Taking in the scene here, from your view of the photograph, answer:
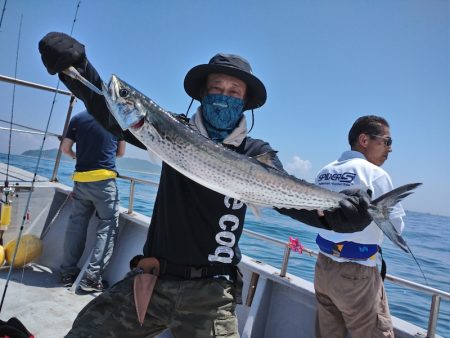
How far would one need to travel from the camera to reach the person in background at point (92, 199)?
427 centimetres

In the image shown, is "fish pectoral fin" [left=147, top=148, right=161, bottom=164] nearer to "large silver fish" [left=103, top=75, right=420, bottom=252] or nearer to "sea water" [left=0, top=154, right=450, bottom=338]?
"large silver fish" [left=103, top=75, right=420, bottom=252]

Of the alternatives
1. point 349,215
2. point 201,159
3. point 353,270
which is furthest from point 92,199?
point 349,215

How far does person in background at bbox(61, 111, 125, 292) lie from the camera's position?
4266 millimetres

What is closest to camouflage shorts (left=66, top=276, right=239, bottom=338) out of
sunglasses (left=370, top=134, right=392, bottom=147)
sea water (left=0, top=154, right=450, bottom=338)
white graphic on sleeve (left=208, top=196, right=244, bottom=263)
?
white graphic on sleeve (left=208, top=196, right=244, bottom=263)

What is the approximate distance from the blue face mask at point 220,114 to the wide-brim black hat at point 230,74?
15cm

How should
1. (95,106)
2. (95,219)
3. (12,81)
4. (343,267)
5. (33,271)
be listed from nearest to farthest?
1. (95,106)
2. (343,267)
3. (12,81)
4. (33,271)
5. (95,219)

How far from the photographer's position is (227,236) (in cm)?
194

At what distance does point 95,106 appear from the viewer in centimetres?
198

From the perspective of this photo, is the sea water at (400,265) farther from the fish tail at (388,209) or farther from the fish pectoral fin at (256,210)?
the fish pectoral fin at (256,210)

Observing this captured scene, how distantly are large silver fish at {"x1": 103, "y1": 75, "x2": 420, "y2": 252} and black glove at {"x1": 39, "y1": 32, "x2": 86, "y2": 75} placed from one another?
27 cm

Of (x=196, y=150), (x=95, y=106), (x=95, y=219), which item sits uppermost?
(x=95, y=106)

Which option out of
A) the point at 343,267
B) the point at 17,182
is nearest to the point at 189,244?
the point at 343,267

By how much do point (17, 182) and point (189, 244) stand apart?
4041 millimetres

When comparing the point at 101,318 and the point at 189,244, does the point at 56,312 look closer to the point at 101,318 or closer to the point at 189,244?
the point at 101,318
